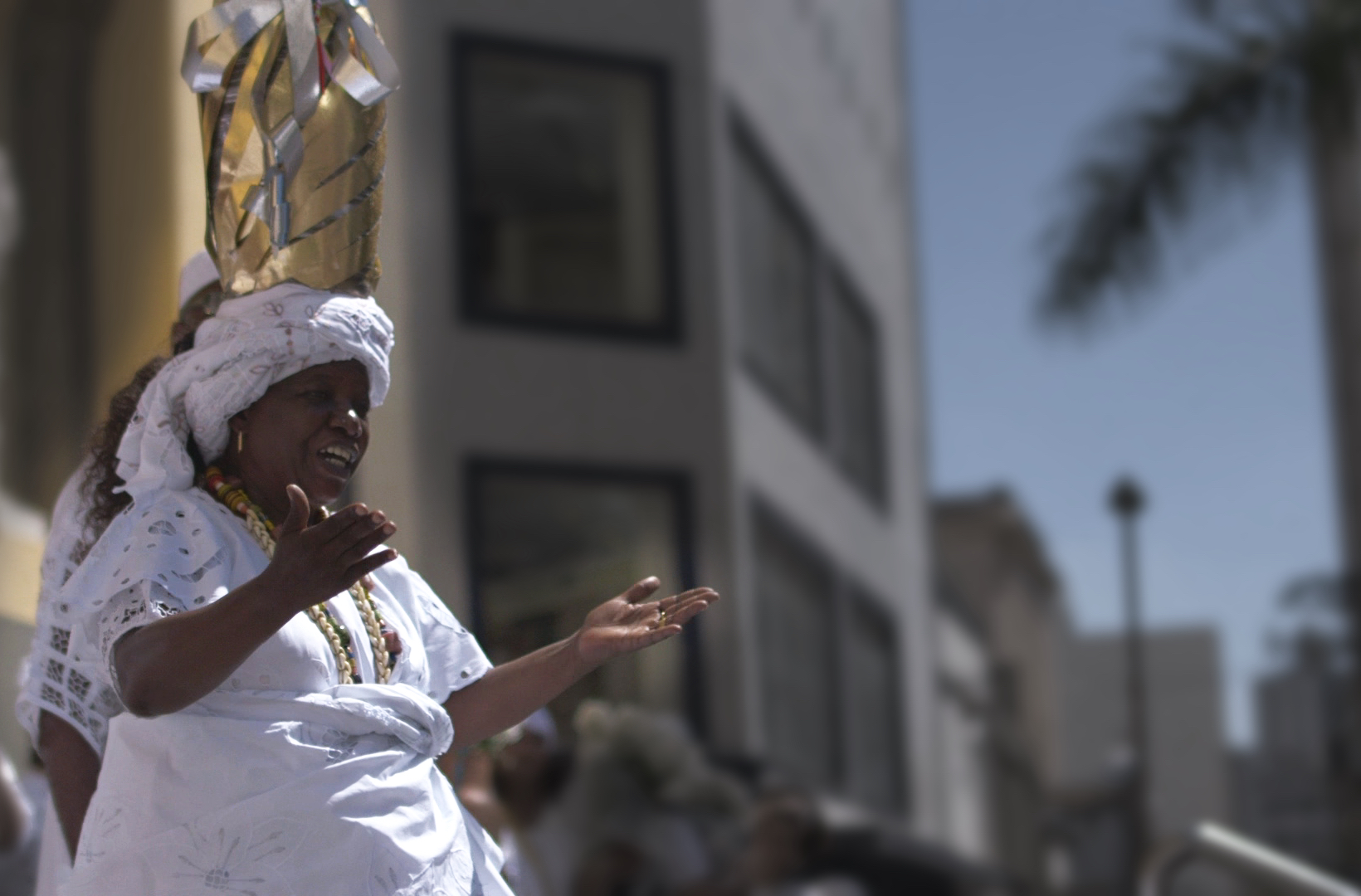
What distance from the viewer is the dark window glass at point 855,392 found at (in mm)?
11875

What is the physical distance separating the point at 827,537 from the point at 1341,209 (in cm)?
364

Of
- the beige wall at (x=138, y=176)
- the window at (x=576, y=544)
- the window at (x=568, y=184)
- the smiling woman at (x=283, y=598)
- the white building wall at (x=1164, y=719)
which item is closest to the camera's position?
the smiling woman at (x=283, y=598)

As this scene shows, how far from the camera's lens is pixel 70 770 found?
7.45 ft

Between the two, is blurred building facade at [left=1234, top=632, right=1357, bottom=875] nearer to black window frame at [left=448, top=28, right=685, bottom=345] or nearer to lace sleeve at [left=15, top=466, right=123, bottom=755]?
black window frame at [left=448, top=28, right=685, bottom=345]

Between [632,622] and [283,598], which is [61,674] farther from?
[632,622]

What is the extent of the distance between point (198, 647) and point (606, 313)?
7.28 m

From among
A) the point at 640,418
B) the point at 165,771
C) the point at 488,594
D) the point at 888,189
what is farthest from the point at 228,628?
the point at 888,189

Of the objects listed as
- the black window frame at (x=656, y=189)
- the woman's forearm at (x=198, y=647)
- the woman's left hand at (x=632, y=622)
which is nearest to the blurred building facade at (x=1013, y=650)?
the black window frame at (x=656, y=189)

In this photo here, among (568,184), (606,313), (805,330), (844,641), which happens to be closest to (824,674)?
(844,641)

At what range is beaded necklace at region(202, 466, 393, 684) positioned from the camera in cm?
209

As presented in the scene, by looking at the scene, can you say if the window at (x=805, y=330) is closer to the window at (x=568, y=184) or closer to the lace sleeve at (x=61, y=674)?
the window at (x=568, y=184)

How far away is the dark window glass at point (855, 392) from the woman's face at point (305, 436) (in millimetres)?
9461

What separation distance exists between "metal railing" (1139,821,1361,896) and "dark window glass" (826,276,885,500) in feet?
23.8

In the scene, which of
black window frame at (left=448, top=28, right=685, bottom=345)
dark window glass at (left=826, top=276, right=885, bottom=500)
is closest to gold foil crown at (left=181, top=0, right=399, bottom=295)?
black window frame at (left=448, top=28, right=685, bottom=345)
